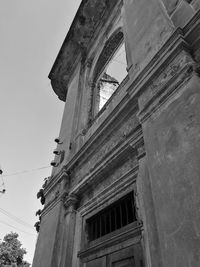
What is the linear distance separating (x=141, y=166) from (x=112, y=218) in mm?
1184

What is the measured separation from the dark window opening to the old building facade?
1 centimetres

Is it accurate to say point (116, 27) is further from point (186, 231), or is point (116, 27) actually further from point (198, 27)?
point (186, 231)

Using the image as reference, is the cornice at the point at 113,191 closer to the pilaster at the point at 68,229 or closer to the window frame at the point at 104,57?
the pilaster at the point at 68,229

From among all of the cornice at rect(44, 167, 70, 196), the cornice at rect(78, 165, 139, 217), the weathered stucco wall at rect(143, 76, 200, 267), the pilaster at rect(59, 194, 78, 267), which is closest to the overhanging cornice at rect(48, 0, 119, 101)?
the cornice at rect(44, 167, 70, 196)

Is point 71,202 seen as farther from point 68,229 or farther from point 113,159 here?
point 113,159

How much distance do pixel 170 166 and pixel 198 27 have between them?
1743 mm

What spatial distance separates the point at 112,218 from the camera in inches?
158

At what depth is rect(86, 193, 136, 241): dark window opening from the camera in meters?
3.68

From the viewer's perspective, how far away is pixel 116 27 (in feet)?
23.2

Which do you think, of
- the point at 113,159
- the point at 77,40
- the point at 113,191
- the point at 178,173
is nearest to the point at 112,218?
the point at 113,191

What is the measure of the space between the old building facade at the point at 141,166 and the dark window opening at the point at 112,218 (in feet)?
0.05

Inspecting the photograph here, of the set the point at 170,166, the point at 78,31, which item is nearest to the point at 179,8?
the point at 170,166

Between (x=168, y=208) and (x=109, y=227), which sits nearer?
(x=168, y=208)

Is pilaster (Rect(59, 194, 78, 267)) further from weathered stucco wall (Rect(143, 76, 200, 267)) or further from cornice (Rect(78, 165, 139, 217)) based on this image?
weathered stucco wall (Rect(143, 76, 200, 267))
